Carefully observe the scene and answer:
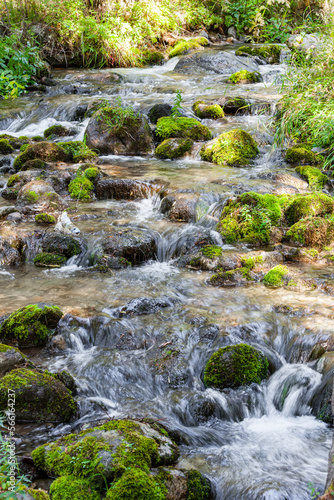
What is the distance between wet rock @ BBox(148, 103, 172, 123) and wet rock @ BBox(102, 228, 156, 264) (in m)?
5.65

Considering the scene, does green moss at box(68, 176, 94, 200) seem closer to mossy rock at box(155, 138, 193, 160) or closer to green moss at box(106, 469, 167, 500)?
mossy rock at box(155, 138, 193, 160)

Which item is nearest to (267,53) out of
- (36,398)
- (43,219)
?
(43,219)

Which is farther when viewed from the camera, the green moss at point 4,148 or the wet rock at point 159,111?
the wet rock at point 159,111

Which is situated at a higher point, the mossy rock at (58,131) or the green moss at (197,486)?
the mossy rock at (58,131)

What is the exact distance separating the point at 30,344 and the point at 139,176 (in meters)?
4.84

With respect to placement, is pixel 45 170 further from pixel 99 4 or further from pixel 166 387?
pixel 99 4

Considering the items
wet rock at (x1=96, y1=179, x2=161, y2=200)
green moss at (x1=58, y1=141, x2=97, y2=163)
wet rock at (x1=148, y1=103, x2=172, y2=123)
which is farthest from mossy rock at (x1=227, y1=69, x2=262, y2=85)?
wet rock at (x1=96, y1=179, x2=161, y2=200)

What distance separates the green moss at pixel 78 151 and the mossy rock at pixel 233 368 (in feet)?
21.6

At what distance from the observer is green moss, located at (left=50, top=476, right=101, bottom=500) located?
2686 mm

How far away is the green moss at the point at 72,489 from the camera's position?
8.81 ft

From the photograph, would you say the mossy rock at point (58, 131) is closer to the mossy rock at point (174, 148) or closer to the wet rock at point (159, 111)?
Answer: the wet rock at point (159, 111)

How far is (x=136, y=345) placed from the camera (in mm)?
4707

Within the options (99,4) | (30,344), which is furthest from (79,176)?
(99,4)

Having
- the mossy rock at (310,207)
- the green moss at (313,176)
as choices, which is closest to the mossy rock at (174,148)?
the green moss at (313,176)
